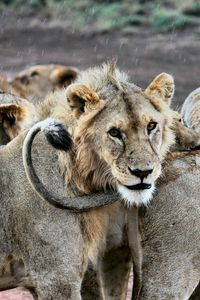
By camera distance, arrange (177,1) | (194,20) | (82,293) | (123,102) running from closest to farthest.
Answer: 1. (123,102)
2. (82,293)
3. (194,20)
4. (177,1)

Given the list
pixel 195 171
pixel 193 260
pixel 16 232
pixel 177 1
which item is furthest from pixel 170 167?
pixel 177 1

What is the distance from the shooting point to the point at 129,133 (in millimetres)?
5023

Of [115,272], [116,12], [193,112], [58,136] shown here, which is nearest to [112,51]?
[116,12]

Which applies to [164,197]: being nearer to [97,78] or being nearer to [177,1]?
[97,78]

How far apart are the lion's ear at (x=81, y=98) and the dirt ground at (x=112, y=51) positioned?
10419 millimetres

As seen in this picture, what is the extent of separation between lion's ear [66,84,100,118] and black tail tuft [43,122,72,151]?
0.72ft

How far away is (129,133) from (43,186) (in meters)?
0.48

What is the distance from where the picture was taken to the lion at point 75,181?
508 cm

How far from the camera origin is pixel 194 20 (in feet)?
65.8

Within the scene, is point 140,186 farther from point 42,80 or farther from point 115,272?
point 42,80

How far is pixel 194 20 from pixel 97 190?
15125 millimetres

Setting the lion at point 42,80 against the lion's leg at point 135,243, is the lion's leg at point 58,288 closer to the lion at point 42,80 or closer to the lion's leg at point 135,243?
the lion's leg at point 135,243

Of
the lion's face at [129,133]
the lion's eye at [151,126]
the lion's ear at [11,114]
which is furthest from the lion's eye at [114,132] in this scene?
the lion's ear at [11,114]

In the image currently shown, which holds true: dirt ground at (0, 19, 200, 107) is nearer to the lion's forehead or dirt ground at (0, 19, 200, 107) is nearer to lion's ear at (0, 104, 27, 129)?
lion's ear at (0, 104, 27, 129)
